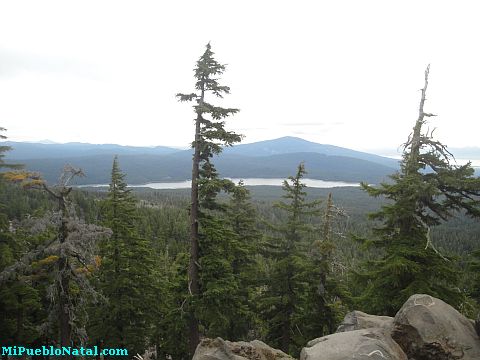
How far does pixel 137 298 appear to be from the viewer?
21859 millimetres

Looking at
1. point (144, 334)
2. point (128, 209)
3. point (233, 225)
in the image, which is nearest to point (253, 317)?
point (233, 225)

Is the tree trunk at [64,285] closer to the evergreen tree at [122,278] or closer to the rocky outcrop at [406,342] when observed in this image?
the evergreen tree at [122,278]

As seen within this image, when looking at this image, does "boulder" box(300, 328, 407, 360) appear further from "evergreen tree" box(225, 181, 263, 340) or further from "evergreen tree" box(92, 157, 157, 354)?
"evergreen tree" box(92, 157, 157, 354)

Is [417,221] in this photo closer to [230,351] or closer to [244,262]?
[230,351]

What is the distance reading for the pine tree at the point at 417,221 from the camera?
471 inches

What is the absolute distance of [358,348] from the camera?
8195 millimetres

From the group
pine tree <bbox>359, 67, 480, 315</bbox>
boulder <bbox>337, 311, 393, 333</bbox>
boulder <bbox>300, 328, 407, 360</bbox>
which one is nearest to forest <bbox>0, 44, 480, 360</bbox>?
pine tree <bbox>359, 67, 480, 315</bbox>

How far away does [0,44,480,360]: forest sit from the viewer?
502 inches

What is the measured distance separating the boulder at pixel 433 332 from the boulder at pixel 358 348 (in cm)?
40

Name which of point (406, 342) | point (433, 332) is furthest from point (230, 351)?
point (433, 332)

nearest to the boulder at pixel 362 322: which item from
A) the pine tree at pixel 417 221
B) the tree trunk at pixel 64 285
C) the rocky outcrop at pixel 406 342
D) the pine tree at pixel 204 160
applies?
the rocky outcrop at pixel 406 342

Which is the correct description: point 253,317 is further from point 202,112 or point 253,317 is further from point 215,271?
point 202,112

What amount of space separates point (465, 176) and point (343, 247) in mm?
107225

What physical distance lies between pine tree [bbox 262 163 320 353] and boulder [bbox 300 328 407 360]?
9.50 m
